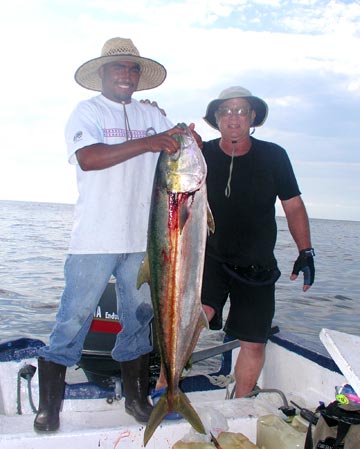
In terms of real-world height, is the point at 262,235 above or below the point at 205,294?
above

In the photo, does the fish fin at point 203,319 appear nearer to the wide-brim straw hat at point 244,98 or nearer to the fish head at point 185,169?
the fish head at point 185,169

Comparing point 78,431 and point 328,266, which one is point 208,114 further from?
point 328,266

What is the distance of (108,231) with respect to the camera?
375cm

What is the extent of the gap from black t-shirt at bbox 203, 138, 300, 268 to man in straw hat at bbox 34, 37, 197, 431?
988mm

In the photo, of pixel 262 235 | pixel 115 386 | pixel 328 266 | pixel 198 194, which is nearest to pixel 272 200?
pixel 262 235

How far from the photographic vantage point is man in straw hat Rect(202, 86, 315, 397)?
183 inches

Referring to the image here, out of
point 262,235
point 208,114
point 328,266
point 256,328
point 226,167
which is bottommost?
point 328,266

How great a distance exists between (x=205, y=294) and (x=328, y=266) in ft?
64.0

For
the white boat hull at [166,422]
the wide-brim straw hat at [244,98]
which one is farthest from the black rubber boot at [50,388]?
the wide-brim straw hat at [244,98]

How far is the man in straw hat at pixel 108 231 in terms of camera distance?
3680mm

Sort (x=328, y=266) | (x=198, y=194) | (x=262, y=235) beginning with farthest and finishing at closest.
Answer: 1. (x=328, y=266)
2. (x=262, y=235)
3. (x=198, y=194)

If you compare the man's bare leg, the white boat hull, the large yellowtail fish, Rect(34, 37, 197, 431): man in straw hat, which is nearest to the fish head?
the large yellowtail fish

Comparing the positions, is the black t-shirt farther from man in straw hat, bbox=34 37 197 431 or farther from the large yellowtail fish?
the large yellowtail fish

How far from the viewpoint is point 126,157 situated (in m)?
3.43
